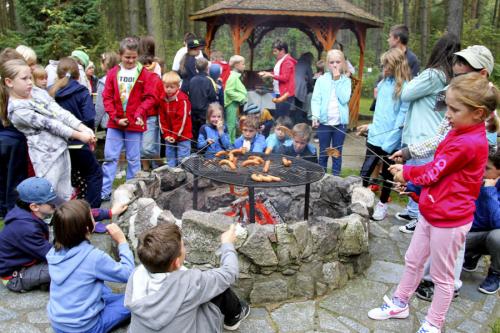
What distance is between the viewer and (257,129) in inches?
197

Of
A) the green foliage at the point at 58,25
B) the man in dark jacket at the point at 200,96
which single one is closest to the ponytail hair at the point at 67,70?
the man in dark jacket at the point at 200,96

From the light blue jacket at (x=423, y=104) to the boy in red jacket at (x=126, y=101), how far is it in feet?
9.05

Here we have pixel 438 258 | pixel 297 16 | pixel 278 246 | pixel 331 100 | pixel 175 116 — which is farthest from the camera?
pixel 297 16

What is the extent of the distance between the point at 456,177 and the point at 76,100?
373 cm

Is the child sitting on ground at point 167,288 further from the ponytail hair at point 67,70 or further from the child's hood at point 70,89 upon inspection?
the ponytail hair at point 67,70

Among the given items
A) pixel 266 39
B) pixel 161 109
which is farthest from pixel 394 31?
pixel 266 39

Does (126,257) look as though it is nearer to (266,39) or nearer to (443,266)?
(443,266)

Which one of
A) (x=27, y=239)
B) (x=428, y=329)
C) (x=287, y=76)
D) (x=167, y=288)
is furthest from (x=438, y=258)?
(x=287, y=76)

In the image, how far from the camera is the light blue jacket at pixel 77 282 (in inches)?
99.3

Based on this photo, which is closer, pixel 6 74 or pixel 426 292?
pixel 426 292

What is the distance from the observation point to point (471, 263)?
12.3 ft

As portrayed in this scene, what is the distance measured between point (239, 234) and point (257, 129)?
2.16m

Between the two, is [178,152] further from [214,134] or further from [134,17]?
[134,17]

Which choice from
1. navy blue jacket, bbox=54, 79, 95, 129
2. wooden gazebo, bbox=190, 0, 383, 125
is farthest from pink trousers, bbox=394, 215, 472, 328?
wooden gazebo, bbox=190, 0, 383, 125
